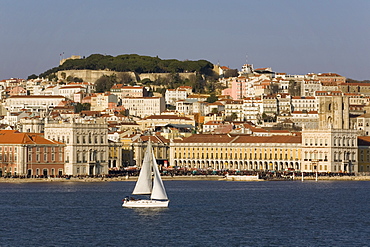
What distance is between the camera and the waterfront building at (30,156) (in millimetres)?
83875

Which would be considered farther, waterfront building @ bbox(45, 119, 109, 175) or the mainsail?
waterfront building @ bbox(45, 119, 109, 175)

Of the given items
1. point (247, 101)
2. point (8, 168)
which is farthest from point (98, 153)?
point (247, 101)

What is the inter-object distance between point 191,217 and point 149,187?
12.3 ft

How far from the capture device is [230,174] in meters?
92.9

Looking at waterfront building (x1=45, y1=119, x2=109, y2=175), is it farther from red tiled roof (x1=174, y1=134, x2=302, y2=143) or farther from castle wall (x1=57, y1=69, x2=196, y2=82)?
castle wall (x1=57, y1=69, x2=196, y2=82)

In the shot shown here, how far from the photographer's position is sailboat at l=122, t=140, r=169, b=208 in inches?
2100

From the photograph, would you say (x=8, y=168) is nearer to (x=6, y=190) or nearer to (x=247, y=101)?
(x=6, y=190)

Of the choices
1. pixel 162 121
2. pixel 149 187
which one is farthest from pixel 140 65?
pixel 149 187

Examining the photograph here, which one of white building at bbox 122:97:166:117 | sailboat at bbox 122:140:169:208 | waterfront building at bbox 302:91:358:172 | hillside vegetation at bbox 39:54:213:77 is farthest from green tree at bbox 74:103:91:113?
sailboat at bbox 122:140:169:208

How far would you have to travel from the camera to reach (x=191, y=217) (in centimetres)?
5153

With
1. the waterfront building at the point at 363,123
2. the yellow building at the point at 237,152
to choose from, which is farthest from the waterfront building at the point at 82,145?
the waterfront building at the point at 363,123

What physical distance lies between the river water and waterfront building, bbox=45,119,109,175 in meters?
10.2

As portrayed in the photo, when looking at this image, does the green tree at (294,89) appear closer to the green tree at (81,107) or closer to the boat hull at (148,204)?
the green tree at (81,107)

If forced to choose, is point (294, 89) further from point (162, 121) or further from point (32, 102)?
point (32, 102)
